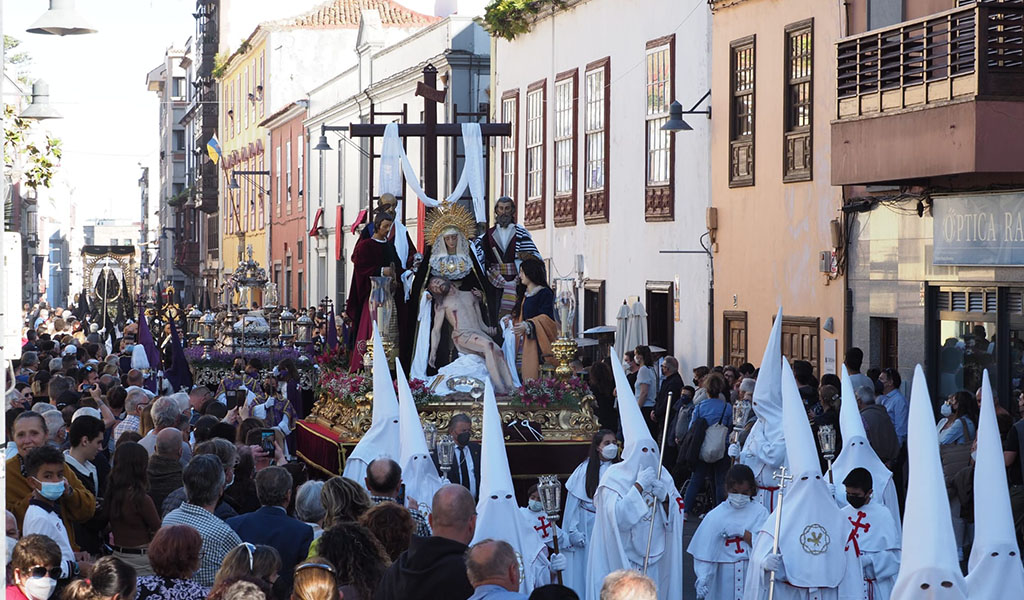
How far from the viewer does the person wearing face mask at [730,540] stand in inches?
402

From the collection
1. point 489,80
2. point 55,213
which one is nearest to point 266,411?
point 489,80

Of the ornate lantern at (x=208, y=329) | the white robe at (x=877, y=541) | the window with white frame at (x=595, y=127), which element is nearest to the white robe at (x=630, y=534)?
the white robe at (x=877, y=541)

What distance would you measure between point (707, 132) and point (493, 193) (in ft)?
31.2

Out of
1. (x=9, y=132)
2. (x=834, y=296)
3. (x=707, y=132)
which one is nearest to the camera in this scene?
(x=9, y=132)

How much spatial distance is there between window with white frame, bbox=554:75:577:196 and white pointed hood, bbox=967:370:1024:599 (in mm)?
21165

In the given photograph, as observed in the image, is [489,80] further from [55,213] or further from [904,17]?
[55,213]

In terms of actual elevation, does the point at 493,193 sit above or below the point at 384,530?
above

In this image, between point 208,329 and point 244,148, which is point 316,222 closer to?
point 244,148

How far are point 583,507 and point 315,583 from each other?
16.5ft

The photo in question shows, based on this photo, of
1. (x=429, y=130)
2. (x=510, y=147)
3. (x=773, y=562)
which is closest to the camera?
(x=773, y=562)

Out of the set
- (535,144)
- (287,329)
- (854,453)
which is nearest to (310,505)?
(854,453)

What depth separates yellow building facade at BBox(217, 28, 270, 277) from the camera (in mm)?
54531

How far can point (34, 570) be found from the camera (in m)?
6.49

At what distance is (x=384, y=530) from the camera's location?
729 cm
